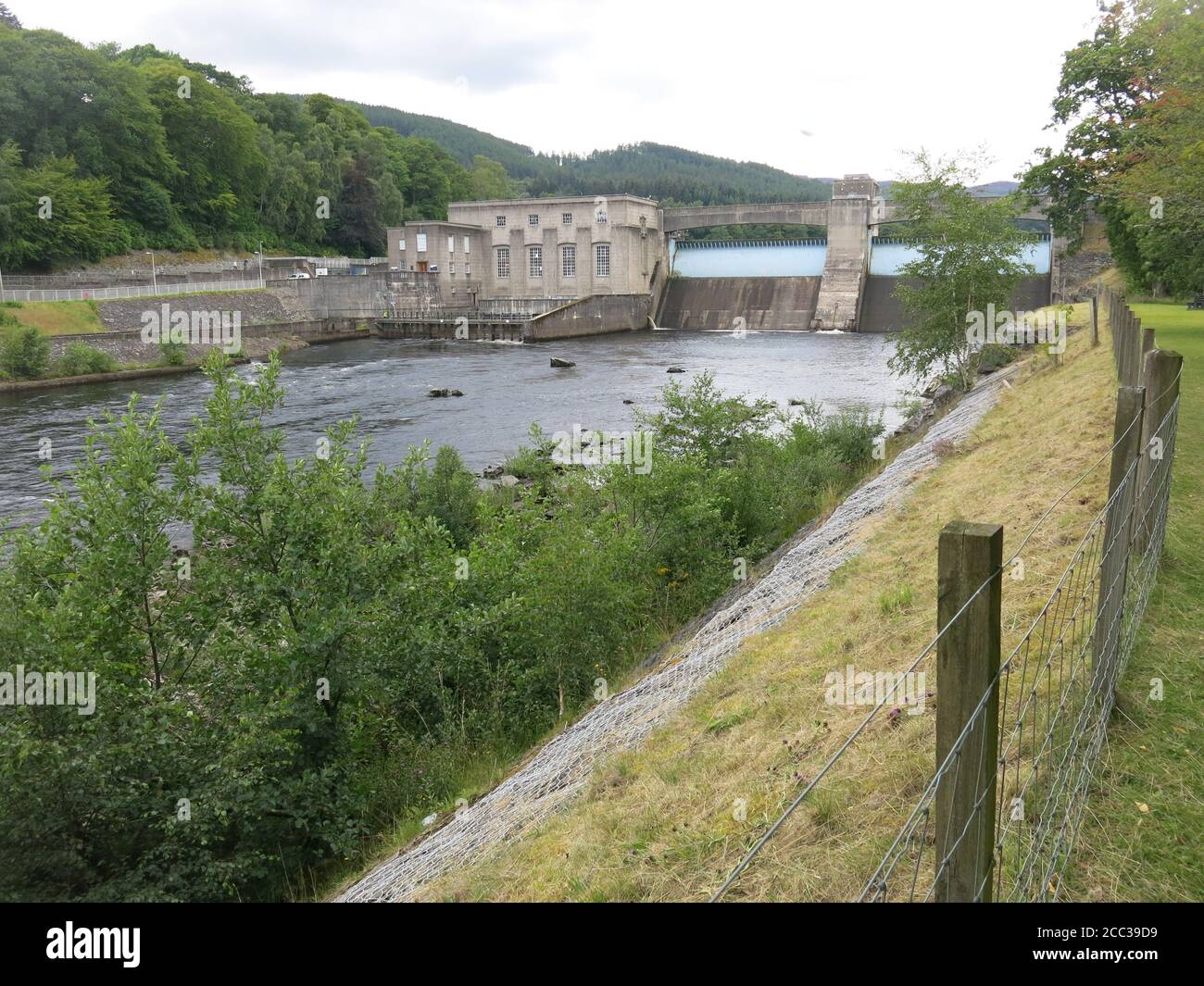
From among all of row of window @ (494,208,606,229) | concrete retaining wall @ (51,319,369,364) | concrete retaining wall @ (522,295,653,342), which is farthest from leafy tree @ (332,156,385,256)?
concrete retaining wall @ (522,295,653,342)

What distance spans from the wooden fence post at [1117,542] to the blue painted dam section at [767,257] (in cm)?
7090

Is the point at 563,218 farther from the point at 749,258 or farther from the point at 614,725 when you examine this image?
the point at 614,725

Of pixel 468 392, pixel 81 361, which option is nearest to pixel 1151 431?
pixel 468 392

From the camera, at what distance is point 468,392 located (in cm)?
4372

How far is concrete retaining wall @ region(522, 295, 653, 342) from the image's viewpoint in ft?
229

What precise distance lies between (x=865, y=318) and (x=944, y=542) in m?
71.8

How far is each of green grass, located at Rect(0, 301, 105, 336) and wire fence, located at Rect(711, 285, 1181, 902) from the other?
54.8 m

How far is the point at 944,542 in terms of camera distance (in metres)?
3.28

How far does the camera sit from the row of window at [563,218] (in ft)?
267

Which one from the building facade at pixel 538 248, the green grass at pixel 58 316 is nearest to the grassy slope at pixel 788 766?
the green grass at pixel 58 316

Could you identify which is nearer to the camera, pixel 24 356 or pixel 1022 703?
pixel 1022 703

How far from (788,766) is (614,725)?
10.1ft
